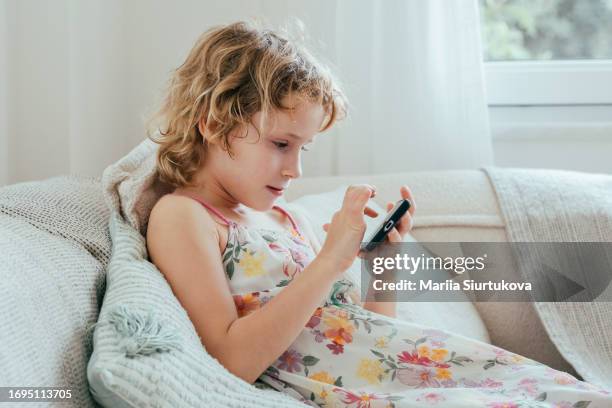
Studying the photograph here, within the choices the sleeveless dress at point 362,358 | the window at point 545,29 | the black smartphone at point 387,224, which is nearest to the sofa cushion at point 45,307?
the sleeveless dress at point 362,358

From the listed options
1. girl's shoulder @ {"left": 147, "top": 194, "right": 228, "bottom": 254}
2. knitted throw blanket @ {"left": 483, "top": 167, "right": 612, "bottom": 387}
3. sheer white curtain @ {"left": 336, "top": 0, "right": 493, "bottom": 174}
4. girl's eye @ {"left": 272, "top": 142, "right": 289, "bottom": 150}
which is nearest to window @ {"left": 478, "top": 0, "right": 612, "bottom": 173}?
sheer white curtain @ {"left": 336, "top": 0, "right": 493, "bottom": 174}

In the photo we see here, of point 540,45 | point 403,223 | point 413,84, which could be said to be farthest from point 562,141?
point 403,223

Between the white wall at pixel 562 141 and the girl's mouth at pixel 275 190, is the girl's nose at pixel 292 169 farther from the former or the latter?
the white wall at pixel 562 141

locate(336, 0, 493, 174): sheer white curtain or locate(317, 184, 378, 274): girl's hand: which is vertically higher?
locate(336, 0, 493, 174): sheer white curtain

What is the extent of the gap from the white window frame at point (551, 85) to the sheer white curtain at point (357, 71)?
1.02 ft

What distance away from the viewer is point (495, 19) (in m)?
2.21

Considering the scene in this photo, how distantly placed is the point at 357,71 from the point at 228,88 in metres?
0.85

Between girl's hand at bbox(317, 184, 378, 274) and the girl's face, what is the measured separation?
123mm

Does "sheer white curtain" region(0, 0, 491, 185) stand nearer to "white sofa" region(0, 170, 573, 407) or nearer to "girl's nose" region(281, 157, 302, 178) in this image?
"white sofa" region(0, 170, 573, 407)

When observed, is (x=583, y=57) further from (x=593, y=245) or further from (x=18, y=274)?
(x=18, y=274)

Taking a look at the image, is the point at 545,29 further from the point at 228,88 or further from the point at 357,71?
the point at 228,88

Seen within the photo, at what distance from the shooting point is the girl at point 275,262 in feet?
3.19

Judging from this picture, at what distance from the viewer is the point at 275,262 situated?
110 centimetres

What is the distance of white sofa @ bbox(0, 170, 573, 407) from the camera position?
75 centimetres
